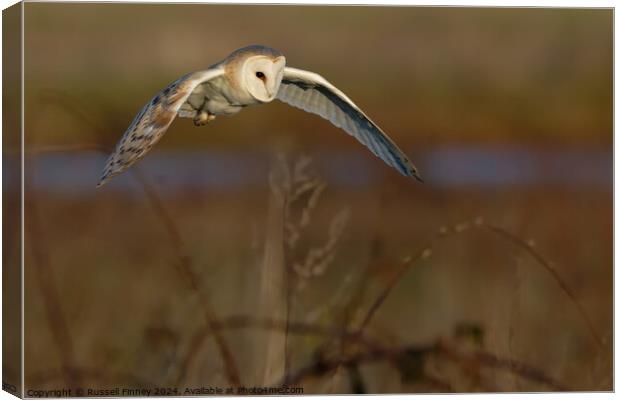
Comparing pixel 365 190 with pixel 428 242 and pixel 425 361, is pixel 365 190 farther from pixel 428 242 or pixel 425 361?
pixel 425 361

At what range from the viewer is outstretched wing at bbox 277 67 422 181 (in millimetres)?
7141

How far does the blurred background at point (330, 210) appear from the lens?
6973 mm

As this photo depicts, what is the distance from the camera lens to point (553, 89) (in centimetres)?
738

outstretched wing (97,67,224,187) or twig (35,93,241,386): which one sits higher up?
outstretched wing (97,67,224,187)

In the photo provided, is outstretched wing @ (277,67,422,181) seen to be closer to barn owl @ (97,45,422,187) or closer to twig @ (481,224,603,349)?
barn owl @ (97,45,422,187)

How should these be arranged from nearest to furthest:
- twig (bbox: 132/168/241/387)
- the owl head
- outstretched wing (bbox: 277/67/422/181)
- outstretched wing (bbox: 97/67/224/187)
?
outstretched wing (bbox: 97/67/224/187)
the owl head
twig (bbox: 132/168/241/387)
outstretched wing (bbox: 277/67/422/181)

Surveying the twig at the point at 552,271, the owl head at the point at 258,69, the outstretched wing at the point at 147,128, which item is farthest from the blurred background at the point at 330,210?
the outstretched wing at the point at 147,128

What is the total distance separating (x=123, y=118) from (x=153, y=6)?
495mm

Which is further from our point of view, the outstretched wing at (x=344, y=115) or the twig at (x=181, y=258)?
the outstretched wing at (x=344, y=115)

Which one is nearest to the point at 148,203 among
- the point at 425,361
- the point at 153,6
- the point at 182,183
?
the point at 182,183

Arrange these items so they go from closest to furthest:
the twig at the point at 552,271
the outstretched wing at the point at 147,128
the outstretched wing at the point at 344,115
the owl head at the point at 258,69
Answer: the outstretched wing at the point at 147,128 → the owl head at the point at 258,69 → the outstretched wing at the point at 344,115 → the twig at the point at 552,271

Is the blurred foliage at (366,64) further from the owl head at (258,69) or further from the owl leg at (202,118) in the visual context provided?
the owl head at (258,69)

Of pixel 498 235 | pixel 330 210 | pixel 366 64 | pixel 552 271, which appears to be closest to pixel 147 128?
pixel 330 210

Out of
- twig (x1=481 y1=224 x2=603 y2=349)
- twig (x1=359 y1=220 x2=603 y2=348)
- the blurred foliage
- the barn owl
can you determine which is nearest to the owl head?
the barn owl
